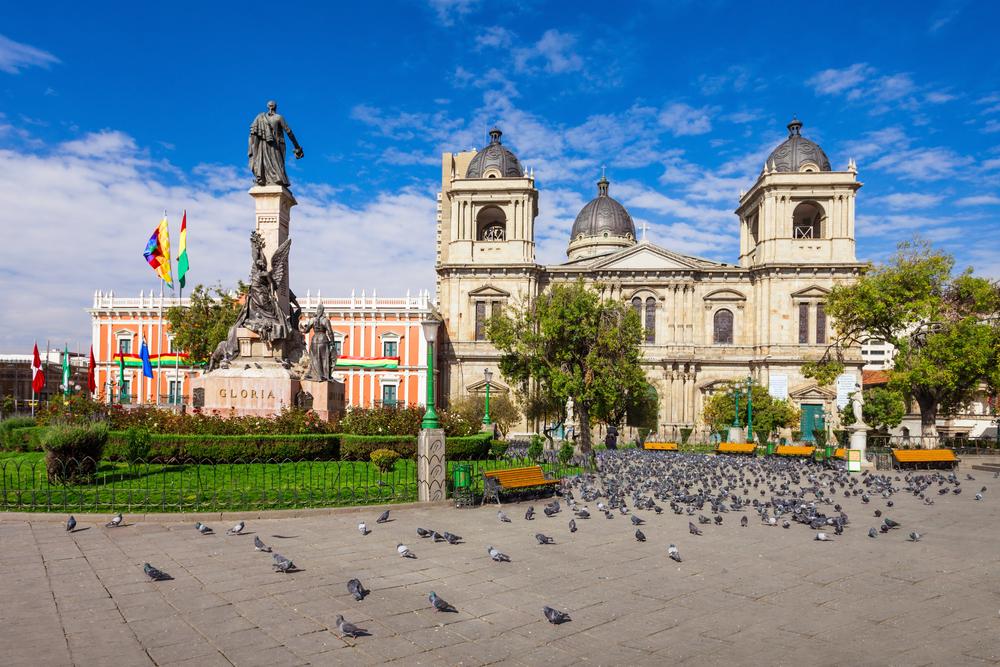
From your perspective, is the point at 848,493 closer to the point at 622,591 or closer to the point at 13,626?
the point at 622,591

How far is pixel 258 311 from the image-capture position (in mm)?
18641

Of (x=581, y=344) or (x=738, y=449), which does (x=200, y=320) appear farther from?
(x=738, y=449)

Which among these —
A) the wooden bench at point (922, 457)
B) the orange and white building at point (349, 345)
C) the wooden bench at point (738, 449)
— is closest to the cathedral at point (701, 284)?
the orange and white building at point (349, 345)

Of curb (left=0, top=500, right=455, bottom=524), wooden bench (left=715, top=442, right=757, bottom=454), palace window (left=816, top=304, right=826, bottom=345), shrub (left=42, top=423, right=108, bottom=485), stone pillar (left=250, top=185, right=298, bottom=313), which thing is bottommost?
wooden bench (left=715, top=442, right=757, bottom=454)

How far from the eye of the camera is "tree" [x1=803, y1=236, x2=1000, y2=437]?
2963cm

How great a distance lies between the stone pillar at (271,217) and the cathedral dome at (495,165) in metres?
30.4

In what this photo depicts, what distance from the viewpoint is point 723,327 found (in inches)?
1885

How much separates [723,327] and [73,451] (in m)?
43.4

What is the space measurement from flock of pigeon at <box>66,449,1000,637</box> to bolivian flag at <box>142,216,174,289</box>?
1937 cm

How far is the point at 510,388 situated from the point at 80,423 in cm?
3397

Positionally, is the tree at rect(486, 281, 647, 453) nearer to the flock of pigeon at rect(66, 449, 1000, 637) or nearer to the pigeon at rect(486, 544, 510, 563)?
the flock of pigeon at rect(66, 449, 1000, 637)

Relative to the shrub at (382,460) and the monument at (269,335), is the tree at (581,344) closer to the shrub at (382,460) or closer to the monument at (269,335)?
the monument at (269,335)

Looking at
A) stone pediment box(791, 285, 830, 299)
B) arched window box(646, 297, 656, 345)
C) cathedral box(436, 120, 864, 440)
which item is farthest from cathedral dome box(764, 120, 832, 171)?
arched window box(646, 297, 656, 345)

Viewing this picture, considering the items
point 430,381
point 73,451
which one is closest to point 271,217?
point 73,451
